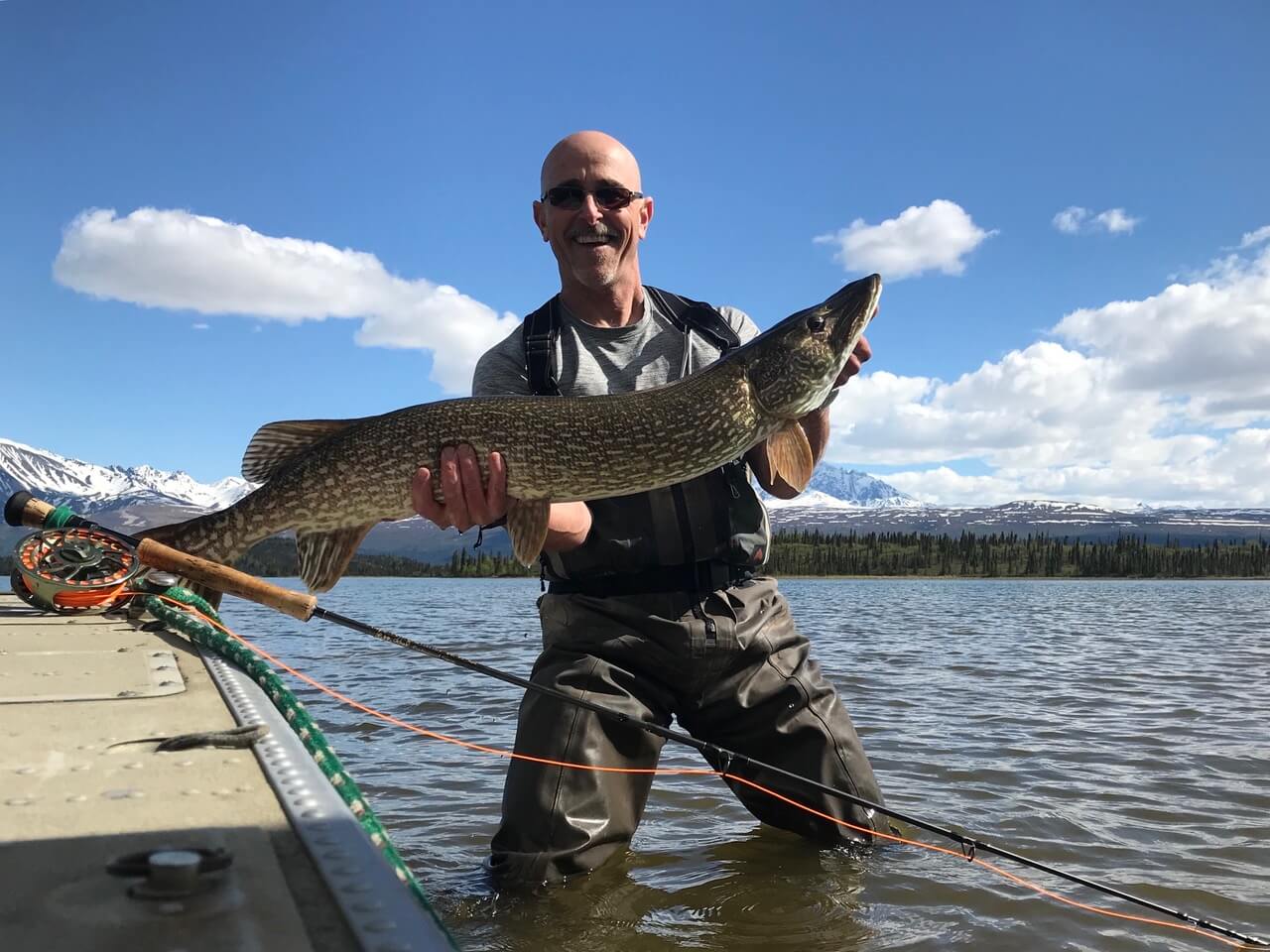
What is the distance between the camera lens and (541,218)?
4.67 meters

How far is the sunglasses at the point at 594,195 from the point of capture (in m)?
4.43

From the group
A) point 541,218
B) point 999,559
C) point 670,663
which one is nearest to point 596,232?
point 541,218

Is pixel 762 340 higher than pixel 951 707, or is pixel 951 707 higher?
pixel 762 340

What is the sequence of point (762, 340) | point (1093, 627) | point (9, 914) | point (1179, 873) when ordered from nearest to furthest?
point (9, 914) → point (762, 340) → point (1179, 873) → point (1093, 627)

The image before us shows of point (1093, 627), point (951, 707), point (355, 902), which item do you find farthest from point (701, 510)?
point (1093, 627)

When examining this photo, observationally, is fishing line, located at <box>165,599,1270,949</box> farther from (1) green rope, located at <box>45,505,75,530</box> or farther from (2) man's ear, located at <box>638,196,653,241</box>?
(2) man's ear, located at <box>638,196,653,241</box>

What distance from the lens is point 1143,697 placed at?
34.0 ft

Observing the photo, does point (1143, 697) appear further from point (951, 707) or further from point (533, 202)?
point (533, 202)

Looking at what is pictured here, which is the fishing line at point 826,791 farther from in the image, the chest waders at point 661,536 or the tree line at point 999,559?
the tree line at point 999,559

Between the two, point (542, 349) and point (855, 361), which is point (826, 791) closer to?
point (855, 361)

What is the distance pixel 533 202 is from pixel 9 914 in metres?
3.93

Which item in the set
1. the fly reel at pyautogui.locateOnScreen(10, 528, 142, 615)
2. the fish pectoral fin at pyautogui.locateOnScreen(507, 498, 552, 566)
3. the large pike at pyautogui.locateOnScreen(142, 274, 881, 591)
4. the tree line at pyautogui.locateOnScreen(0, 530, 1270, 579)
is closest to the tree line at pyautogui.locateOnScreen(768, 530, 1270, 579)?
the tree line at pyautogui.locateOnScreen(0, 530, 1270, 579)

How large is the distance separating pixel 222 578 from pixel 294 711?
1405 mm

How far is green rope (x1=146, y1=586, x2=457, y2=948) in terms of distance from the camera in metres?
1.87
